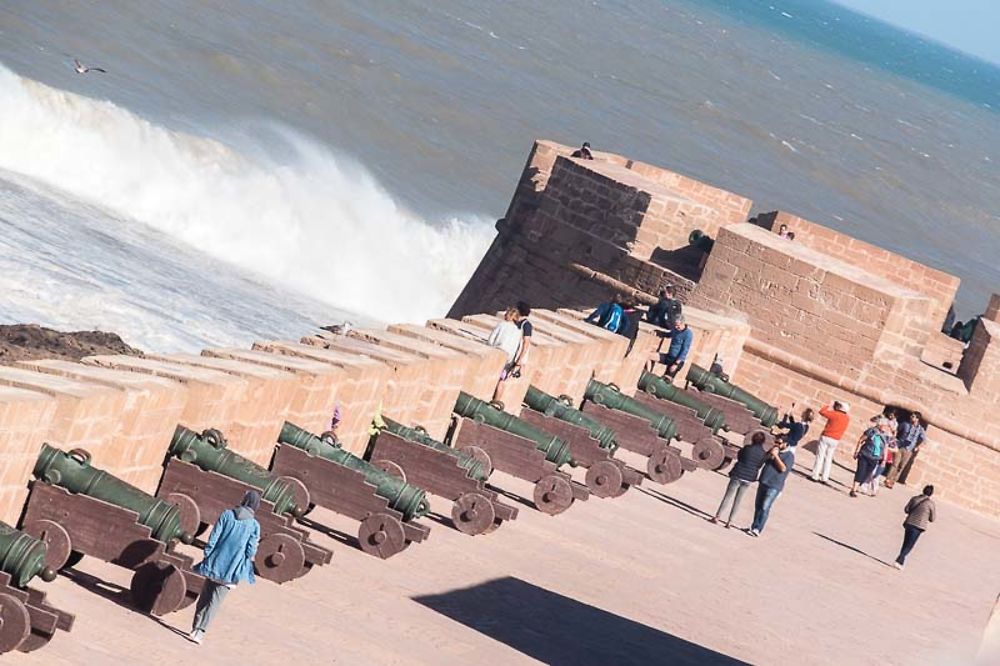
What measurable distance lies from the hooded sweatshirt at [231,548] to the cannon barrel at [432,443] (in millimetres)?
3185

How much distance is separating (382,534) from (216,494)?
1288 mm

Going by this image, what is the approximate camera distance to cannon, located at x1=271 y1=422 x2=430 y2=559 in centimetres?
1129

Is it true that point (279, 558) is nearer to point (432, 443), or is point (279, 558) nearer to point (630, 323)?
point (432, 443)

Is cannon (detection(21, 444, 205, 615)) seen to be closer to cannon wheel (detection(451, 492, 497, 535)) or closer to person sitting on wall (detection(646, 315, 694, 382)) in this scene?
cannon wheel (detection(451, 492, 497, 535))

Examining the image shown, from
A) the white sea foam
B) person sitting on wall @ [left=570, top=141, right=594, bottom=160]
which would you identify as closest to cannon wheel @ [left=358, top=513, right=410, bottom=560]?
person sitting on wall @ [left=570, top=141, right=594, bottom=160]

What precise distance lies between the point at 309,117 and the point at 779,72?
66.2m

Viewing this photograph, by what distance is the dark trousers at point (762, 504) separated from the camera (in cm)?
1623

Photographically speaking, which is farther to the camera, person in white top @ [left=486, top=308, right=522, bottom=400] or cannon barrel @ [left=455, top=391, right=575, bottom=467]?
person in white top @ [left=486, top=308, right=522, bottom=400]

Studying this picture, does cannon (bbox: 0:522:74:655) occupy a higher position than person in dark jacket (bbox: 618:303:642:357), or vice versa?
person in dark jacket (bbox: 618:303:642:357)

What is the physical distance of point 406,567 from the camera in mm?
11352

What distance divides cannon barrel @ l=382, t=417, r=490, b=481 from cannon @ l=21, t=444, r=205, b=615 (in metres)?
3.41

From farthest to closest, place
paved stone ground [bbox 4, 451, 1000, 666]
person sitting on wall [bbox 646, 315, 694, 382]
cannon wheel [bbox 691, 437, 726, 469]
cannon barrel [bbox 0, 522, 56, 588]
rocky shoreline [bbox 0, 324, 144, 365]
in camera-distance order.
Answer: person sitting on wall [bbox 646, 315, 694, 382] → cannon wheel [bbox 691, 437, 726, 469] → rocky shoreline [bbox 0, 324, 144, 365] → paved stone ground [bbox 4, 451, 1000, 666] → cannon barrel [bbox 0, 522, 56, 588]

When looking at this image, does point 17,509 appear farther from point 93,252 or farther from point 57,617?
point 93,252

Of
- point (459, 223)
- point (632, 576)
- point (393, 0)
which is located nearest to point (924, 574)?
point (632, 576)
